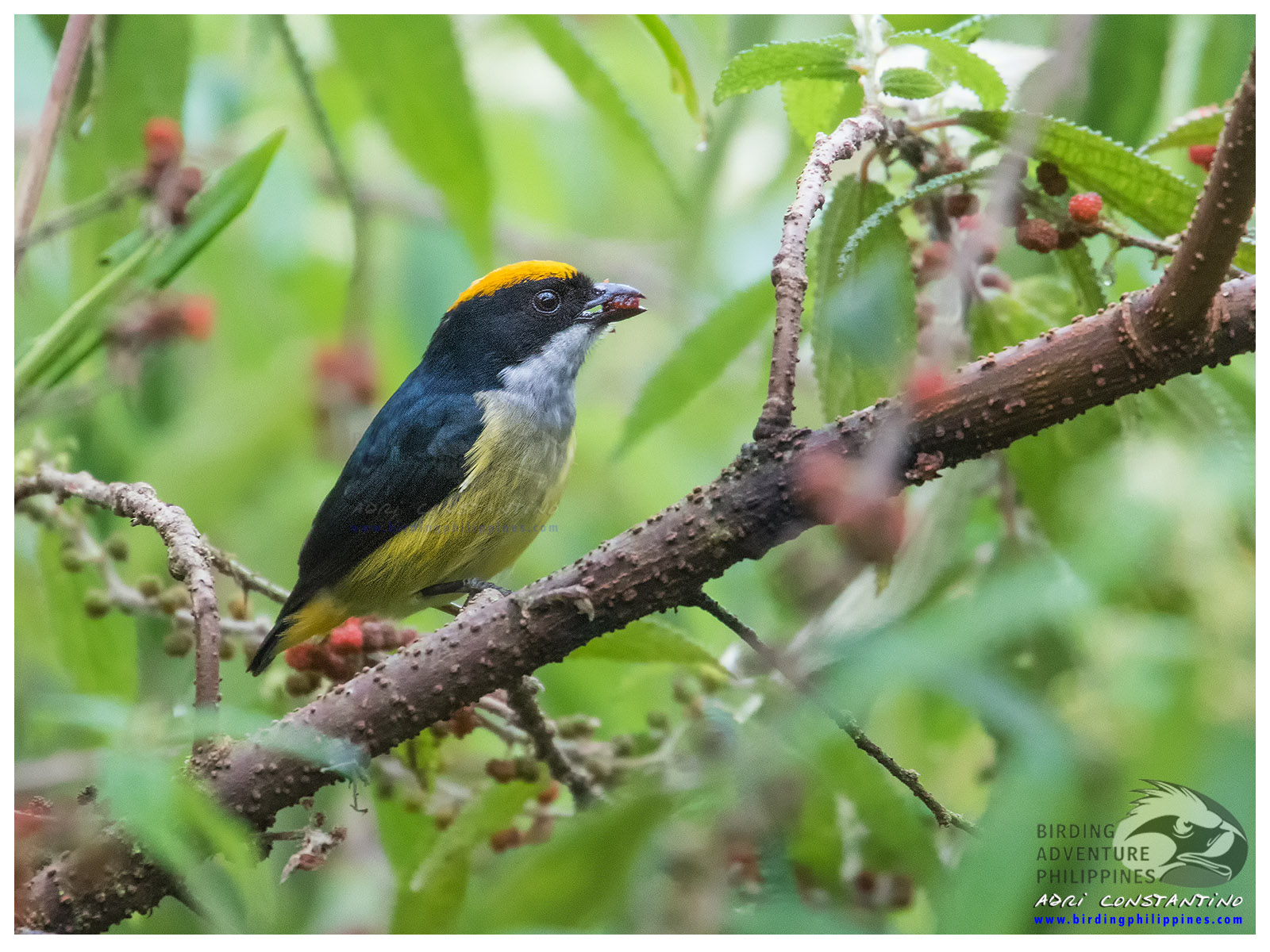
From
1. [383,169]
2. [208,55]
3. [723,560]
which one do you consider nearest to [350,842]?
[723,560]

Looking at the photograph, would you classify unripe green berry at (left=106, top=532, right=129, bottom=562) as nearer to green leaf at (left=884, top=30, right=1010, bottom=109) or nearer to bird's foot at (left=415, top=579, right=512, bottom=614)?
bird's foot at (left=415, top=579, right=512, bottom=614)

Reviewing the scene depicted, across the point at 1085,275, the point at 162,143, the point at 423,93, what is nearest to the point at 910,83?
the point at 1085,275

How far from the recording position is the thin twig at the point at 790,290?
1.26m

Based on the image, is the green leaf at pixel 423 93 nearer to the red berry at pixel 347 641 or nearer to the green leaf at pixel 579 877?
the red berry at pixel 347 641

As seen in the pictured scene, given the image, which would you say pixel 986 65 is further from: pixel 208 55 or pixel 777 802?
pixel 208 55

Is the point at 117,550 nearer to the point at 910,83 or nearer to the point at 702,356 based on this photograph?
the point at 702,356

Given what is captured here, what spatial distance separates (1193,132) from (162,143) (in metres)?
1.64

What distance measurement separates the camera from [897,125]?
5.59 feet

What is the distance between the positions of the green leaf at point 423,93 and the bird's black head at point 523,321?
0.32 m

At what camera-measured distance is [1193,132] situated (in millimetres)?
1834

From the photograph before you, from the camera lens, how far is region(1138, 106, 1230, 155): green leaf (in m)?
1.80

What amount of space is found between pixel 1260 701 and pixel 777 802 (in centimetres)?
62

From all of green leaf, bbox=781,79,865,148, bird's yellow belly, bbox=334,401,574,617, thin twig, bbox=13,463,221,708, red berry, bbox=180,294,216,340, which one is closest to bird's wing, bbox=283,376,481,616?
bird's yellow belly, bbox=334,401,574,617

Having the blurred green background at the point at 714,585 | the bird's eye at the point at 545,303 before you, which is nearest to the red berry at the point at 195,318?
the blurred green background at the point at 714,585
